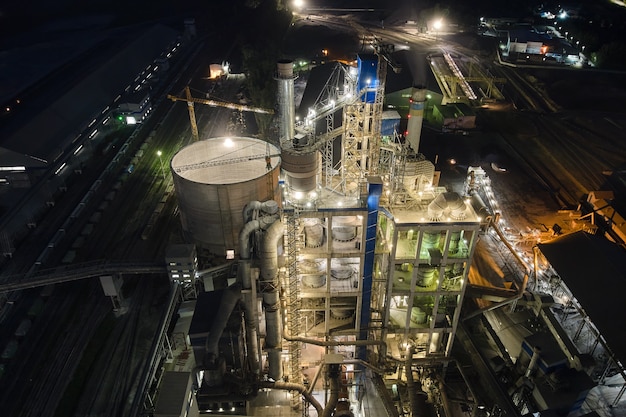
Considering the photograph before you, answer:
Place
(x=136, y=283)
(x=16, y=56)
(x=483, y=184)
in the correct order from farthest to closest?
(x=16, y=56)
(x=483, y=184)
(x=136, y=283)

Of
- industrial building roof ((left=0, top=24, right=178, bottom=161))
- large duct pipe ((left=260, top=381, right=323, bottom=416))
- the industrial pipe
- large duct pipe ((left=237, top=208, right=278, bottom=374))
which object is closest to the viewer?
large duct pipe ((left=237, top=208, right=278, bottom=374))

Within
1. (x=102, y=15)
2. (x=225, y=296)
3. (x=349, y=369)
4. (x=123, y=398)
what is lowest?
(x=123, y=398)

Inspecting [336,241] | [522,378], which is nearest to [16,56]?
[336,241]

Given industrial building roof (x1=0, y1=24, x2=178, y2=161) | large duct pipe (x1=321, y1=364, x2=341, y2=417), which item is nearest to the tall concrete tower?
large duct pipe (x1=321, y1=364, x2=341, y2=417)

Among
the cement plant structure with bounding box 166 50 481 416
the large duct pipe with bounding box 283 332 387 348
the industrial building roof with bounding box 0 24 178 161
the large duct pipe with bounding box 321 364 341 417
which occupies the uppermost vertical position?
the industrial building roof with bounding box 0 24 178 161

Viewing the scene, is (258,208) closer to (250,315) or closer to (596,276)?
(250,315)

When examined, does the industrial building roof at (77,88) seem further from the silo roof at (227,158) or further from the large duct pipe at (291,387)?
the large duct pipe at (291,387)

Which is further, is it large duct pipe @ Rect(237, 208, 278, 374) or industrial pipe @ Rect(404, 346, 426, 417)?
industrial pipe @ Rect(404, 346, 426, 417)

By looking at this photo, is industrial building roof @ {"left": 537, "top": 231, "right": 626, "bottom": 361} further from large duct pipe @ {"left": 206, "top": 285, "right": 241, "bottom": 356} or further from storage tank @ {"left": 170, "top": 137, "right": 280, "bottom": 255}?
storage tank @ {"left": 170, "top": 137, "right": 280, "bottom": 255}

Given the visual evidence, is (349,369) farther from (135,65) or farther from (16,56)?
(16,56)
